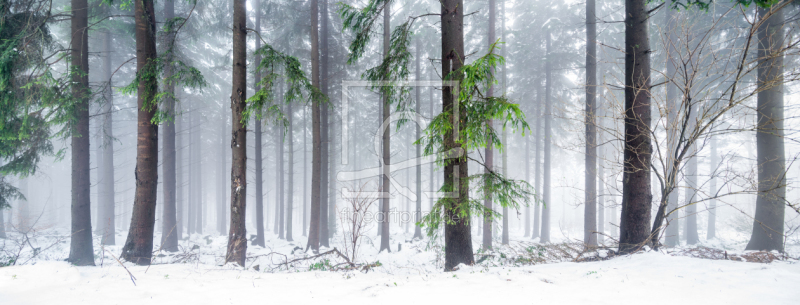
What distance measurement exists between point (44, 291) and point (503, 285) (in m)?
5.68

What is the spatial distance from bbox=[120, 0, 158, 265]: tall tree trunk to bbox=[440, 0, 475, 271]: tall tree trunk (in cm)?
625

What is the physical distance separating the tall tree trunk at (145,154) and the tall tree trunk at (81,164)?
7.61ft

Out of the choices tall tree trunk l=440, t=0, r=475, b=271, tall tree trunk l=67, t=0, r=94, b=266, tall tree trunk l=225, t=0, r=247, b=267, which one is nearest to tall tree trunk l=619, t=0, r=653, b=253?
tall tree trunk l=440, t=0, r=475, b=271

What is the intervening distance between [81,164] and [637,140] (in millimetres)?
13333

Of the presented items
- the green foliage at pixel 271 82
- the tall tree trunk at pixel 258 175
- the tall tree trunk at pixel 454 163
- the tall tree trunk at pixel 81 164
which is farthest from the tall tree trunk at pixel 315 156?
the tall tree trunk at pixel 454 163

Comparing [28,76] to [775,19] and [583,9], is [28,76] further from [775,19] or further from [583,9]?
[583,9]

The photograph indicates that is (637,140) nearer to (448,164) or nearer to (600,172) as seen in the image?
(448,164)

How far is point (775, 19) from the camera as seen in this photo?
23.9 feet

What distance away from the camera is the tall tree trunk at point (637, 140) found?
535cm

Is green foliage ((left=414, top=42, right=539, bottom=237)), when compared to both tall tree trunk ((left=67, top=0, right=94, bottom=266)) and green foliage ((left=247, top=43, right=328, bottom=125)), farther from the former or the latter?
tall tree trunk ((left=67, top=0, right=94, bottom=266))

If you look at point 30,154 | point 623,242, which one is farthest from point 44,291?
point 623,242

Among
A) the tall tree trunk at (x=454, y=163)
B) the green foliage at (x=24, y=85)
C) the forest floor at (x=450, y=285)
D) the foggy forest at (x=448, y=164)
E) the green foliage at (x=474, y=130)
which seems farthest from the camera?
the green foliage at (x=24, y=85)

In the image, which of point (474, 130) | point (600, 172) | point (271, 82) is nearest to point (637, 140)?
point (474, 130)

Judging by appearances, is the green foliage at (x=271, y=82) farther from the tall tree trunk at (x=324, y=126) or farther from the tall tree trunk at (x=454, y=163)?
the tall tree trunk at (x=324, y=126)
